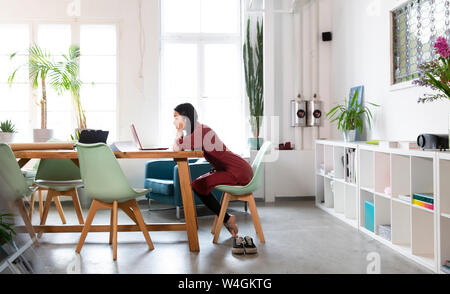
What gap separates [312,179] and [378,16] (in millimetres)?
2357

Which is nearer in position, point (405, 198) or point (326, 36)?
point (405, 198)

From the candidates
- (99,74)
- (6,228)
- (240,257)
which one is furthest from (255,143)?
(6,228)

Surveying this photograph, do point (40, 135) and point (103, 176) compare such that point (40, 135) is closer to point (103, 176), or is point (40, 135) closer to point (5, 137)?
point (5, 137)

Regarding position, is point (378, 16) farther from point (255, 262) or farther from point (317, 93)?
point (255, 262)

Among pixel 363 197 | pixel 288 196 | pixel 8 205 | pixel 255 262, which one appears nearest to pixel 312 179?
pixel 288 196

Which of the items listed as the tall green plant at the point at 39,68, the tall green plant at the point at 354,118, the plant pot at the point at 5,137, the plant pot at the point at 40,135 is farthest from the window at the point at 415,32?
the tall green plant at the point at 39,68

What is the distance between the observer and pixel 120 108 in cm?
589

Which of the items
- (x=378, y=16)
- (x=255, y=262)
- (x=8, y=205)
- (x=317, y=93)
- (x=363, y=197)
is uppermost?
(x=378, y=16)

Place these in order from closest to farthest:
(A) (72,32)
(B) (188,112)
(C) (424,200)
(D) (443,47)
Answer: (D) (443,47)
(C) (424,200)
(B) (188,112)
(A) (72,32)

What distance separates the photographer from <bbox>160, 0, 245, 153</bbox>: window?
6.08 metres

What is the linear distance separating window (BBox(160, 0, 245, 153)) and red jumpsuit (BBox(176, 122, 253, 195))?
2.50 meters

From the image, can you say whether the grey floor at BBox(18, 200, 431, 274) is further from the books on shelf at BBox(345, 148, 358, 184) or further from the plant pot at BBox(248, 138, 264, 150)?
the plant pot at BBox(248, 138, 264, 150)

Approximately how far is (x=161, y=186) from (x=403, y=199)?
2.58m

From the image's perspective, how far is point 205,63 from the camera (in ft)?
20.1
